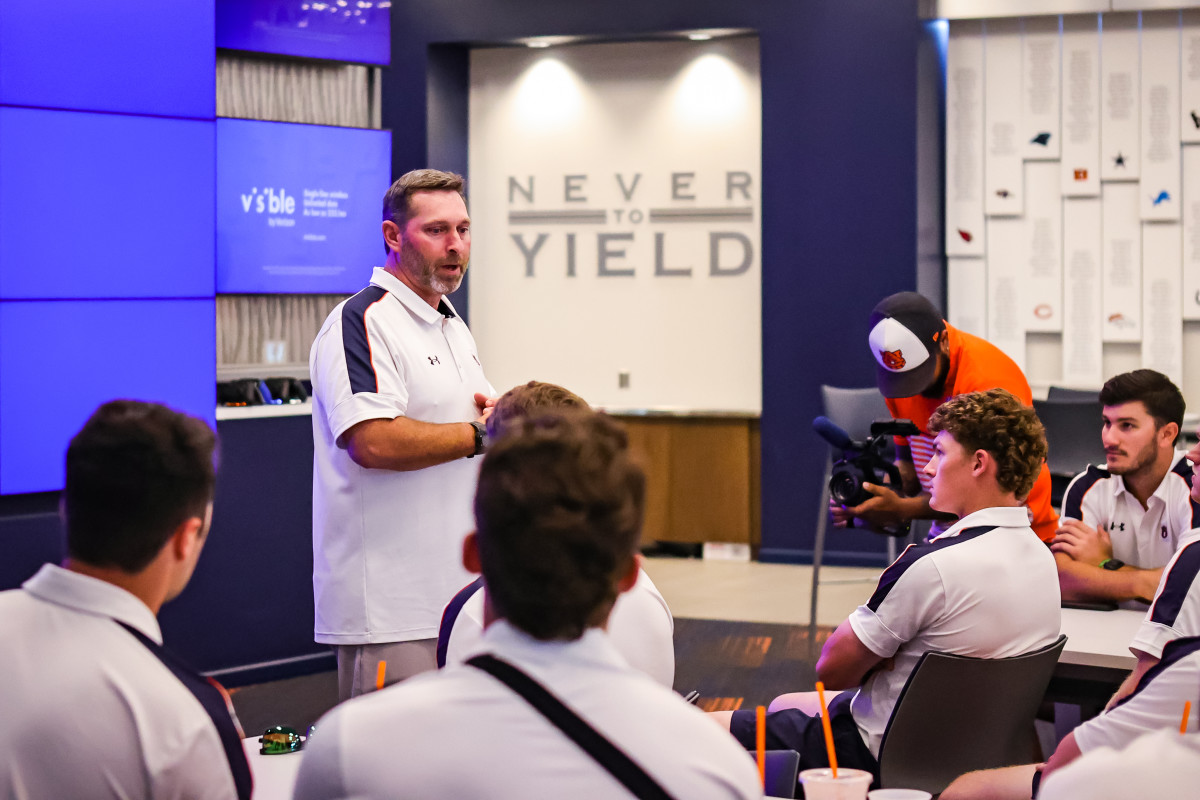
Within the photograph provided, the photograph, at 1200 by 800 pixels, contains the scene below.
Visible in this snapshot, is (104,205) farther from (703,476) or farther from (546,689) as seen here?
(703,476)

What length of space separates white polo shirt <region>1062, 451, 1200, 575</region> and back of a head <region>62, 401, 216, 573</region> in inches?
103

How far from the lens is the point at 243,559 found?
15.5 ft

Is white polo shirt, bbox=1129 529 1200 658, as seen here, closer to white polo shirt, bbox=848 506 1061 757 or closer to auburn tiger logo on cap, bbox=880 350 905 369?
white polo shirt, bbox=848 506 1061 757

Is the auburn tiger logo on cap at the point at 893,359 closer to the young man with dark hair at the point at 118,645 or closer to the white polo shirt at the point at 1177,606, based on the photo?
the white polo shirt at the point at 1177,606

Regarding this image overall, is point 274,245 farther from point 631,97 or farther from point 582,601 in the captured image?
point 582,601

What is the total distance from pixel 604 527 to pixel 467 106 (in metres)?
7.20

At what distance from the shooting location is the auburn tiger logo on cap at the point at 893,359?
3.41 metres

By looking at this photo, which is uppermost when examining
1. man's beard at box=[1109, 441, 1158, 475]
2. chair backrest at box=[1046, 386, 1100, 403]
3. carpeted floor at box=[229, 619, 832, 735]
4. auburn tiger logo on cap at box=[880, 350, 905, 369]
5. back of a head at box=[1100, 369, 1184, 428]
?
auburn tiger logo on cap at box=[880, 350, 905, 369]

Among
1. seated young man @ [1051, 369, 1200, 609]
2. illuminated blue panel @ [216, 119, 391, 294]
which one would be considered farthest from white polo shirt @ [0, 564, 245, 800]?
illuminated blue panel @ [216, 119, 391, 294]

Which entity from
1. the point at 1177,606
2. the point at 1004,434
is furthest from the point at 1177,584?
the point at 1004,434

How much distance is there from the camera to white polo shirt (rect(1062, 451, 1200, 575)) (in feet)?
10.6

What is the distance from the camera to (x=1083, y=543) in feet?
10.6

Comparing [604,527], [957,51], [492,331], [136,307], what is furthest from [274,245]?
[604,527]

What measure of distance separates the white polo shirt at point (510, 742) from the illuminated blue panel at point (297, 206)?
4.61 m
